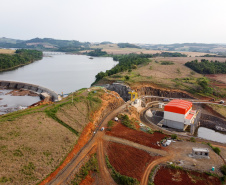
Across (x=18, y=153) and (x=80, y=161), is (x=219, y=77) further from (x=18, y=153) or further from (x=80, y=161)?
(x=18, y=153)

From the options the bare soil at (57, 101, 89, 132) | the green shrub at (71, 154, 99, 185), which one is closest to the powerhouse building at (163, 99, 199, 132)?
the bare soil at (57, 101, 89, 132)

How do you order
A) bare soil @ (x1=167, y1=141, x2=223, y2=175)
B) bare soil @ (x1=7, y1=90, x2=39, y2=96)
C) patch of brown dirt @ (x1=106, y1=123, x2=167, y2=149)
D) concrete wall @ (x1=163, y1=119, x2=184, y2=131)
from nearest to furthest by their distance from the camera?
bare soil @ (x1=167, y1=141, x2=223, y2=175) < patch of brown dirt @ (x1=106, y1=123, x2=167, y2=149) < concrete wall @ (x1=163, y1=119, x2=184, y2=131) < bare soil @ (x1=7, y1=90, x2=39, y2=96)

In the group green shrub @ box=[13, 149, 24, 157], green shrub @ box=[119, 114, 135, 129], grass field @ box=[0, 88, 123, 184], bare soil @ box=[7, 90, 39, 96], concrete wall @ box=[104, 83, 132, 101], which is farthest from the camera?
bare soil @ box=[7, 90, 39, 96]

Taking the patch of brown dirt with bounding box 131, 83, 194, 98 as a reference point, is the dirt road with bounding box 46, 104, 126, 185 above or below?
below

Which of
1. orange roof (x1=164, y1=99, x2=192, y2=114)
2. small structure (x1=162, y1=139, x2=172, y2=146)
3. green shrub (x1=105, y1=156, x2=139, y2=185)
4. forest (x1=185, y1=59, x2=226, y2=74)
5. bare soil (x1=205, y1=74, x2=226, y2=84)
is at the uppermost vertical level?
forest (x1=185, y1=59, x2=226, y2=74)

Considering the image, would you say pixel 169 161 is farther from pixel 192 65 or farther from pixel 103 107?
pixel 192 65

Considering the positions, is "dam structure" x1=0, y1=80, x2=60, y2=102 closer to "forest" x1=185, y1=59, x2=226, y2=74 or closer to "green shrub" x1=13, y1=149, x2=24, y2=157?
"green shrub" x1=13, y1=149, x2=24, y2=157

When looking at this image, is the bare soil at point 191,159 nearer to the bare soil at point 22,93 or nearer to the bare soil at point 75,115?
the bare soil at point 75,115

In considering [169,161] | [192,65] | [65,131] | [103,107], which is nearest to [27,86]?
[103,107]
